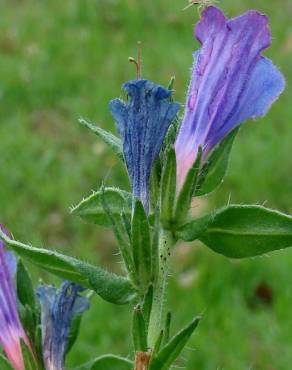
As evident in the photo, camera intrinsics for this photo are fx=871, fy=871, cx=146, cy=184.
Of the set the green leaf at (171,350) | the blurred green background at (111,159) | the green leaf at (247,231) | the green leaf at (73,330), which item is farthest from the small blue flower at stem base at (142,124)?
the blurred green background at (111,159)

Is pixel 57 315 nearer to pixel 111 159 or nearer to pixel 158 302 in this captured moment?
pixel 158 302

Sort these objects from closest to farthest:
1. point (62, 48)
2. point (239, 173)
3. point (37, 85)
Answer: point (239, 173) → point (37, 85) → point (62, 48)

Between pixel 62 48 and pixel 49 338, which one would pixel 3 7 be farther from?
pixel 49 338

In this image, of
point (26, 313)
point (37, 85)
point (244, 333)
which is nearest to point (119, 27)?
point (37, 85)

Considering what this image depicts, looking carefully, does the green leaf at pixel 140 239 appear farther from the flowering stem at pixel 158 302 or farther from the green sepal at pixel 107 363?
the green sepal at pixel 107 363

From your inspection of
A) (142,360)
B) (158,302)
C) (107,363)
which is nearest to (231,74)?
(158,302)
